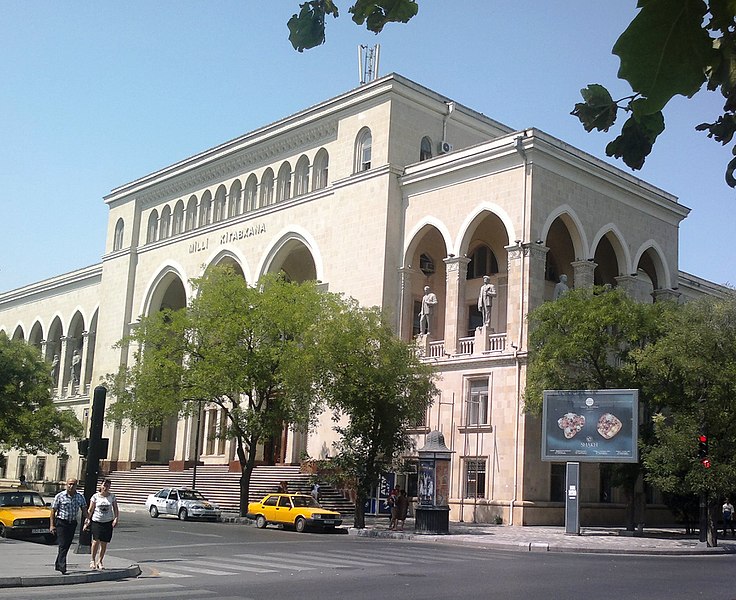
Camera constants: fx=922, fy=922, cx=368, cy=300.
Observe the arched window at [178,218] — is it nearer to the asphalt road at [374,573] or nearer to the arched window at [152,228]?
the arched window at [152,228]

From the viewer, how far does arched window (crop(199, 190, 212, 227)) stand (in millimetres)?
53625

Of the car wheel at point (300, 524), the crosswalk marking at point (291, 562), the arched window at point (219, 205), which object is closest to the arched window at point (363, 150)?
the arched window at point (219, 205)

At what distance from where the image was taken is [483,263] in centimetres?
4328

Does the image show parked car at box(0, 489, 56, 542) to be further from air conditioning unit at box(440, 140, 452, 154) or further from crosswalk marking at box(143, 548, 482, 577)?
air conditioning unit at box(440, 140, 452, 154)

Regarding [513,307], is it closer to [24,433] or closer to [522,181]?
[522,181]

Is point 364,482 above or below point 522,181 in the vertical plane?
below

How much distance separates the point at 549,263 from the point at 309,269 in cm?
1510

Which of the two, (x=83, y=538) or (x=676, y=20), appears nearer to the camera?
(x=676, y=20)

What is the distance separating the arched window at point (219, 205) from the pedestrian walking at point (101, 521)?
121 ft

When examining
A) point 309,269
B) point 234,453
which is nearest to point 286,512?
point 234,453

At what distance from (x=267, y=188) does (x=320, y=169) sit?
4.12m

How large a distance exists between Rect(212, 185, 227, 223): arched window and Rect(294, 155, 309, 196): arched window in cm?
633

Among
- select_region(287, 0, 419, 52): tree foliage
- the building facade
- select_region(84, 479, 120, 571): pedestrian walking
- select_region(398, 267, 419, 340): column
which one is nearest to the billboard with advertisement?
the building facade

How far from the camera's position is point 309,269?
52.6 m
